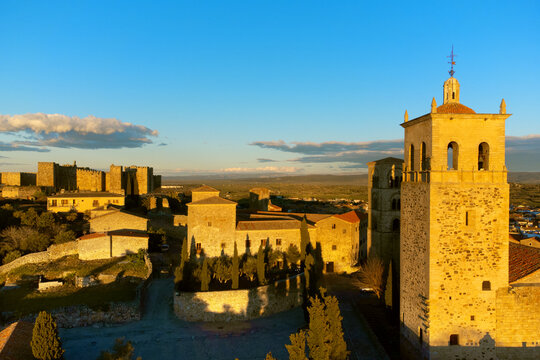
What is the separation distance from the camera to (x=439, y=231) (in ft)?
38.0

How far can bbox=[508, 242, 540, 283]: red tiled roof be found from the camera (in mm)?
12453

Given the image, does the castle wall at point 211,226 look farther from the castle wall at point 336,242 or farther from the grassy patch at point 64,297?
the castle wall at point 336,242

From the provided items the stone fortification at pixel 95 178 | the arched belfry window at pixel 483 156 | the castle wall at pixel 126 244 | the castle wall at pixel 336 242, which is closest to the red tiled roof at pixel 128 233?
the castle wall at pixel 126 244

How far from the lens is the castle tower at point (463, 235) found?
38.0 ft

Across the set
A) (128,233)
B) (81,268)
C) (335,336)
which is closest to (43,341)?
(335,336)

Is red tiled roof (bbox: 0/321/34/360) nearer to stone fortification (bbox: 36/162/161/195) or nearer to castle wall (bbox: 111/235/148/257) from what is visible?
castle wall (bbox: 111/235/148/257)

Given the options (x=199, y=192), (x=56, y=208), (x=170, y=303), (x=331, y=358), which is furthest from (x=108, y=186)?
(x=331, y=358)

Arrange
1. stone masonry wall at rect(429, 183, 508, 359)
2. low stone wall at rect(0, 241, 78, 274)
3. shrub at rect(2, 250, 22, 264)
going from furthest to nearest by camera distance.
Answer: shrub at rect(2, 250, 22, 264) < low stone wall at rect(0, 241, 78, 274) < stone masonry wall at rect(429, 183, 508, 359)

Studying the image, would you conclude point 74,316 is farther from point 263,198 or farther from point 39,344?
point 263,198

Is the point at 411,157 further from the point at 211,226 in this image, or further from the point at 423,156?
the point at 211,226

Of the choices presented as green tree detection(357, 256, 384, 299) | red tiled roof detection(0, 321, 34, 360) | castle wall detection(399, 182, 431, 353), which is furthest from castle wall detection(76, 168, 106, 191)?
castle wall detection(399, 182, 431, 353)

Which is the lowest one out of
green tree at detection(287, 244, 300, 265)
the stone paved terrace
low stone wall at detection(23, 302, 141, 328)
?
the stone paved terrace

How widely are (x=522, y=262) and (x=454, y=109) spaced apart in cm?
700

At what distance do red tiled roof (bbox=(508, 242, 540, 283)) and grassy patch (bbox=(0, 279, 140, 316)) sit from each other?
18.6 m
